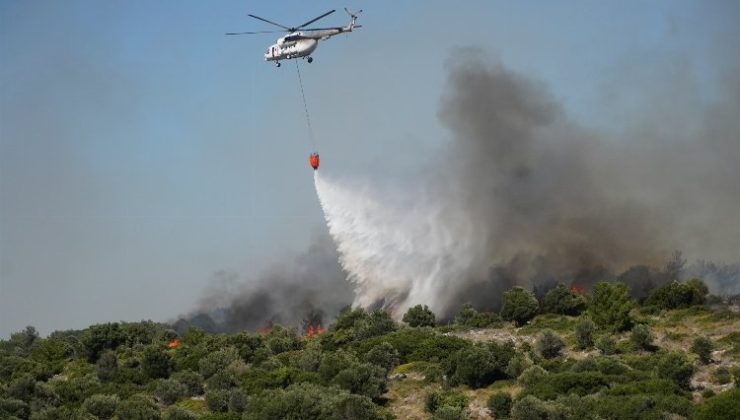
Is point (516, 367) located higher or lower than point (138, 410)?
lower

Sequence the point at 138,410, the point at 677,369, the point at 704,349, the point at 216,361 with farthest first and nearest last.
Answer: the point at 216,361 → the point at 704,349 → the point at 138,410 → the point at 677,369

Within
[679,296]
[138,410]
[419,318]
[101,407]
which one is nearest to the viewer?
[138,410]

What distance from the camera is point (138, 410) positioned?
6931 centimetres

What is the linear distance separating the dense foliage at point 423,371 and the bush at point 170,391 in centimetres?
12

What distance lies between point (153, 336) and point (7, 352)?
15277 millimetres

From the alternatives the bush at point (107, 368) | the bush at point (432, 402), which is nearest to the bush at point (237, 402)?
the bush at point (432, 402)

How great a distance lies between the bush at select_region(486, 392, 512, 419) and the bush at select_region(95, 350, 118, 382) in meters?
36.0

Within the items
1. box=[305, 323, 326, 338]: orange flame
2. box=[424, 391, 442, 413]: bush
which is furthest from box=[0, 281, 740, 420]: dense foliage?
box=[305, 323, 326, 338]: orange flame

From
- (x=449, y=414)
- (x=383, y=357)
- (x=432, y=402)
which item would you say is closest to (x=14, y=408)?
(x=383, y=357)

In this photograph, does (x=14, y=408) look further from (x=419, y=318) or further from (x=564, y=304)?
(x=564, y=304)

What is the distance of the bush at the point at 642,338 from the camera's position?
78375 millimetres

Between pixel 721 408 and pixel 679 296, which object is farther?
pixel 679 296

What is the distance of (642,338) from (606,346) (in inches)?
100

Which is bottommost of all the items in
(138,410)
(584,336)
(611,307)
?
(138,410)
